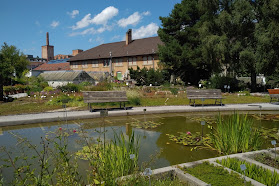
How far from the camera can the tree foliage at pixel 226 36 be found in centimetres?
1816

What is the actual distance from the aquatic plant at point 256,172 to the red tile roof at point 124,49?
30956 millimetres

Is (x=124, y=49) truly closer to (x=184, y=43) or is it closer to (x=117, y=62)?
(x=117, y=62)

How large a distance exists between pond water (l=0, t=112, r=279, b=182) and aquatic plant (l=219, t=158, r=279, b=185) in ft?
3.43

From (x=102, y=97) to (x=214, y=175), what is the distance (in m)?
8.42

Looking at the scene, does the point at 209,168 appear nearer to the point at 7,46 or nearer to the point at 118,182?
the point at 118,182

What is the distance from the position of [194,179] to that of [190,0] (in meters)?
27.0

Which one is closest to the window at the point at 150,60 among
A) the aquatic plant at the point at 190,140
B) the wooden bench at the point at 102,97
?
the wooden bench at the point at 102,97

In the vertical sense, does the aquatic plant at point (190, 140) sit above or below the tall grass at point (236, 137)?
below

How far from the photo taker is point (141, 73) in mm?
25031

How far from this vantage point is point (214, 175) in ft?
12.0

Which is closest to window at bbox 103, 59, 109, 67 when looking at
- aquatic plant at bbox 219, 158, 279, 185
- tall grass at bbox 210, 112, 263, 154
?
tall grass at bbox 210, 112, 263, 154

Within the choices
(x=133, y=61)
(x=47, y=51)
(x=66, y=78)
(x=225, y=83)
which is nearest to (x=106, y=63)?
(x=133, y=61)

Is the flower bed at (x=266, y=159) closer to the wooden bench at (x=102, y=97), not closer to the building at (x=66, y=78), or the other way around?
the wooden bench at (x=102, y=97)

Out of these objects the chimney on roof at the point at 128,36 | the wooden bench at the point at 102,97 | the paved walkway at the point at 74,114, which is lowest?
the paved walkway at the point at 74,114
